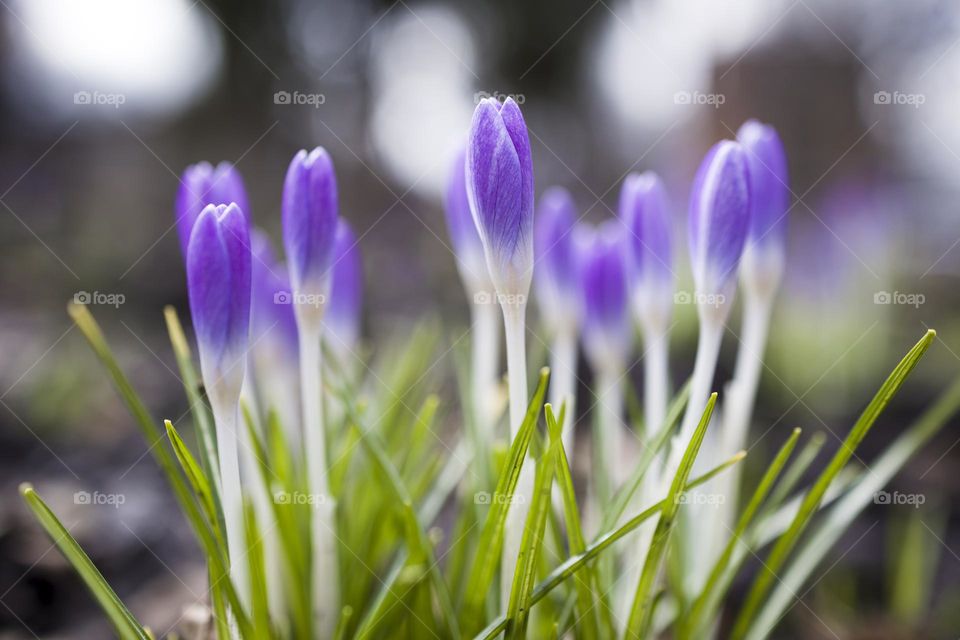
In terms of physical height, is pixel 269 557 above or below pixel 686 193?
below

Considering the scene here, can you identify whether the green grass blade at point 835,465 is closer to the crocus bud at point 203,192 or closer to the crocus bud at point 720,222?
the crocus bud at point 720,222

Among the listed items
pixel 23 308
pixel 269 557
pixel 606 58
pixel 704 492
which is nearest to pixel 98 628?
pixel 269 557

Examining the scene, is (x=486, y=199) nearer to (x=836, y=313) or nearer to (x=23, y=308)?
(x=836, y=313)

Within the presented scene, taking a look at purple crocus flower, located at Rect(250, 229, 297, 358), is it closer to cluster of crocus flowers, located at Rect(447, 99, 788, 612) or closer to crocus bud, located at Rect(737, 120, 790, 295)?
cluster of crocus flowers, located at Rect(447, 99, 788, 612)
